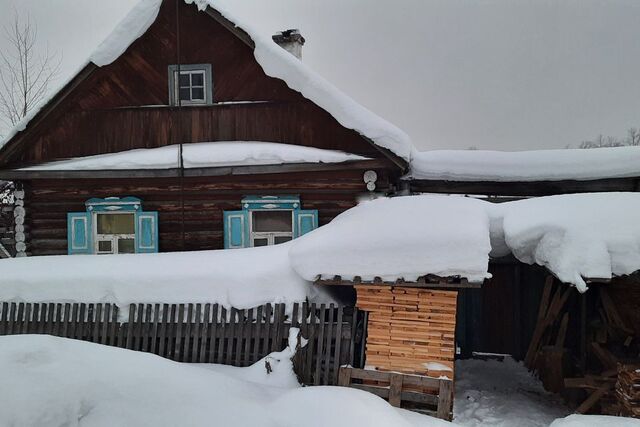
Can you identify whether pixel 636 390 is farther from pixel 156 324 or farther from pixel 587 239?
pixel 156 324

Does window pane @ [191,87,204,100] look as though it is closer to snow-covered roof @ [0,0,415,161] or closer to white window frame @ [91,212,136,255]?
snow-covered roof @ [0,0,415,161]

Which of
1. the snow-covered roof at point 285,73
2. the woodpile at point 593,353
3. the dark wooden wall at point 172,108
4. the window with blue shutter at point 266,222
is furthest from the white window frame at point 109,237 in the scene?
the woodpile at point 593,353

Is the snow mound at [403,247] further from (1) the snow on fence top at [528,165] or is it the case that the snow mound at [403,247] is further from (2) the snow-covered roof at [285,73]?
(1) the snow on fence top at [528,165]

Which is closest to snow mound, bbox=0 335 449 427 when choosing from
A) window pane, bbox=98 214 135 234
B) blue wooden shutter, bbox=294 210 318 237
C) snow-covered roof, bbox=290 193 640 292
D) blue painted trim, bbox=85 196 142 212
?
snow-covered roof, bbox=290 193 640 292

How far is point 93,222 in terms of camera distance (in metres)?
10.1

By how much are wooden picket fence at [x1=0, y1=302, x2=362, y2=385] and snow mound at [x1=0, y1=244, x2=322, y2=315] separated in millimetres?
158

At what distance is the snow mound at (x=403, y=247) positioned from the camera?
6020 millimetres

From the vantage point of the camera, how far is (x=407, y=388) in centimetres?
619

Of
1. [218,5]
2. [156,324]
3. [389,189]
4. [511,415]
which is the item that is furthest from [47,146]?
[511,415]

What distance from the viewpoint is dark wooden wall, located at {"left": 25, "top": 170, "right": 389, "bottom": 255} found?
Answer: 31.6ft

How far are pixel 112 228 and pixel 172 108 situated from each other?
3165 millimetres

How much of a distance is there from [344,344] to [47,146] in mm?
8554

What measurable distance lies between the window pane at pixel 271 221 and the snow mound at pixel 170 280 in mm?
1650

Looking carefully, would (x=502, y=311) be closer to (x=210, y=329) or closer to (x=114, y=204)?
(x=210, y=329)
